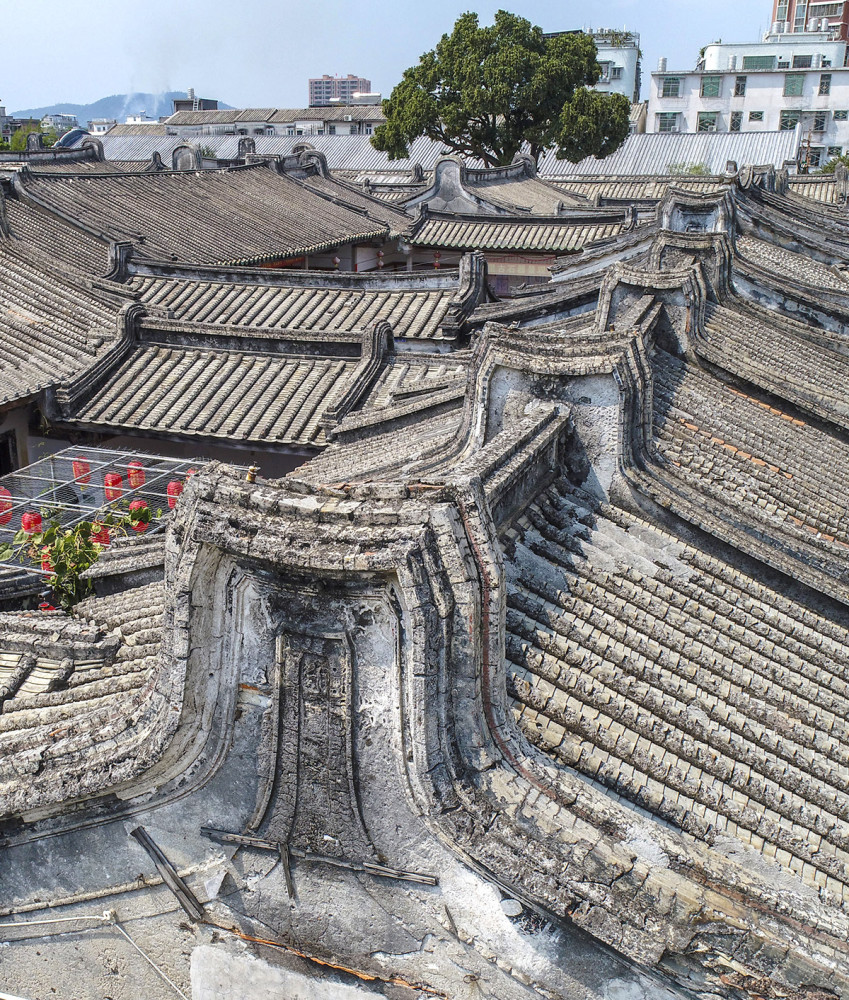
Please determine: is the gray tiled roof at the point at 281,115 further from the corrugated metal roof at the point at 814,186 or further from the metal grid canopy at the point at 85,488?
the metal grid canopy at the point at 85,488

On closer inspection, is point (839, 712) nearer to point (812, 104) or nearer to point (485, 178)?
point (485, 178)

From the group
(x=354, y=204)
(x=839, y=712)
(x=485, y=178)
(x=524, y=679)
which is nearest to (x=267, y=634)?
(x=524, y=679)

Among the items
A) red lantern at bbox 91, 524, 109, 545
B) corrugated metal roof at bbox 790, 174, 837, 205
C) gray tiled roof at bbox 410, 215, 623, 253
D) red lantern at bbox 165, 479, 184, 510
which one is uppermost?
corrugated metal roof at bbox 790, 174, 837, 205

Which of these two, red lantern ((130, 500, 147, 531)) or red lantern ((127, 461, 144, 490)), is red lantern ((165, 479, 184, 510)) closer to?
red lantern ((130, 500, 147, 531))

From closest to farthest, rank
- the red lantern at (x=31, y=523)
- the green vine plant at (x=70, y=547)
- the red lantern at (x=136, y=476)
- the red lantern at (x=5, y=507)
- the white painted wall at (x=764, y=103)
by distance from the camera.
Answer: the green vine plant at (x=70, y=547)
the red lantern at (x=31, y=523)
the red lantern at (x=5, y=507)
the red lantern at (x=136, y=476)
the white painted wall at (x=764, y=103)

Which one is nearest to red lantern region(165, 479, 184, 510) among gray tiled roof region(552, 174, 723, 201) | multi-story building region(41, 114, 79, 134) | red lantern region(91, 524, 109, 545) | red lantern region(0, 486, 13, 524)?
red lantern region(91, 524, 109, 545)

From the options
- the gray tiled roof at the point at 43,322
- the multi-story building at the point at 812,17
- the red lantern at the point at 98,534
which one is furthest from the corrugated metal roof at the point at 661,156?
the red lantern at the point at 98,534

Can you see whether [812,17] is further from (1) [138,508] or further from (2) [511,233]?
(1) [138,508]
